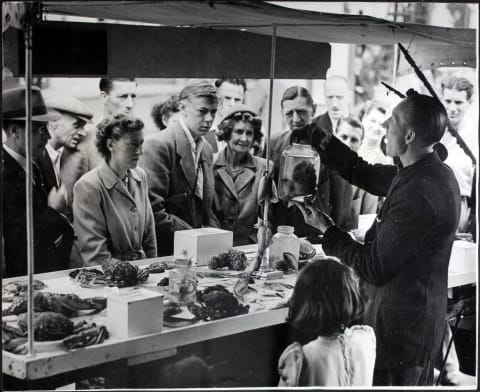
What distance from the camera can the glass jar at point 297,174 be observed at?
3.92 meters

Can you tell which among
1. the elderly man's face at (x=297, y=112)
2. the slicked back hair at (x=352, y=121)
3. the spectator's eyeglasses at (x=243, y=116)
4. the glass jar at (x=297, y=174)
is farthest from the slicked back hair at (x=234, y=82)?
the slicked back hair at (x=352, y=121)

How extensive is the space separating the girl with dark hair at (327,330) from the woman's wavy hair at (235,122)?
75 centimetres

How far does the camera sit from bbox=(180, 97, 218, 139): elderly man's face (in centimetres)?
381

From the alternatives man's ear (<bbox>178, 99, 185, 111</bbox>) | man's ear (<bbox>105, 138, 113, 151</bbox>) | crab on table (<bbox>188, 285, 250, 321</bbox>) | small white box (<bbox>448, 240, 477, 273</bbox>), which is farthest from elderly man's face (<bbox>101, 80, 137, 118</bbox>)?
small white box (<bbox>448, 240, 477, 273</bbox>)

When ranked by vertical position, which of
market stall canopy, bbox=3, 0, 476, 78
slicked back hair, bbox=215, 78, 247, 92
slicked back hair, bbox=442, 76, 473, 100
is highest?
market stall canopy, bbox=3, 0, 476, 78

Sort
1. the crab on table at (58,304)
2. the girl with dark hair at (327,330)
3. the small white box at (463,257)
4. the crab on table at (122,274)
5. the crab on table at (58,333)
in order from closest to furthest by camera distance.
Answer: the crab on table at (58,333)
the crab on table at (58,304)
the crab on table at (122,274)
the girl with dark hair at (327,330)
the small white box at (463,257)

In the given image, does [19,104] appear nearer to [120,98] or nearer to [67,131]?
[67,131]

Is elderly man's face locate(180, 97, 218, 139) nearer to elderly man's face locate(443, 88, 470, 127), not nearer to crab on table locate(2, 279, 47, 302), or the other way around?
crab on table locate(2, 279, 47, 302)

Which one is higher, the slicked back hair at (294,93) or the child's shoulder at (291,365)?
the slicked back hair at (294,93)

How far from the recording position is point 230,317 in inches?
138

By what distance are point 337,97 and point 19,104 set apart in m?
1.64

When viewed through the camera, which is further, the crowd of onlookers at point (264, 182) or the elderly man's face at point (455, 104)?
the elderly man's face at point (455, 104)

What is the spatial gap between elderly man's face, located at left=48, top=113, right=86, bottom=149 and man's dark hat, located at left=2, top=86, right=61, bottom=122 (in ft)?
0.33

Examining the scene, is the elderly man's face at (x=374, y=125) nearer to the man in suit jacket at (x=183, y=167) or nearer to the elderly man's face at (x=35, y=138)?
the man in suit jacket at (x=183, y=167)
